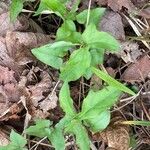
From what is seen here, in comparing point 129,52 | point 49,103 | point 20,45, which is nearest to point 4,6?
point 20,45

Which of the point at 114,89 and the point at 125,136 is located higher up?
the point at 114,89

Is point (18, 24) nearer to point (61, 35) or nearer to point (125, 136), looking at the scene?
point (61, 35)

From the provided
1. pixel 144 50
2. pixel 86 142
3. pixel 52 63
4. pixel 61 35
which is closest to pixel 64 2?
pixel 61 35

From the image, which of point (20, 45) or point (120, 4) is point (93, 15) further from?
point (20, 45)

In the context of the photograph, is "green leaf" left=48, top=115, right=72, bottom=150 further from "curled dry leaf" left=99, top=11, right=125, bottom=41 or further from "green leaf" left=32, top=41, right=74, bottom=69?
"curled dry leaf" left=99, top=11, right=125, bottom=41

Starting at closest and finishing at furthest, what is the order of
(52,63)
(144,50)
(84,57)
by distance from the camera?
(84,57) < (52,63) < (144,50)

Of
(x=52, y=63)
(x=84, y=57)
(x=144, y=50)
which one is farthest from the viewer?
(x=144, y=50)

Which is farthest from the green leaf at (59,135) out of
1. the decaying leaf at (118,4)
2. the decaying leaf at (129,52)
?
the decaying leaf at (118,4)

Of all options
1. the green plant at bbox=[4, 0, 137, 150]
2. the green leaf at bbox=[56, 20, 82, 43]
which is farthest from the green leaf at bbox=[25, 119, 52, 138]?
the green leaf at bbox=[56, 20, 82, 43]

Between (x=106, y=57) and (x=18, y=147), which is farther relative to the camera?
(x=106, y=57)
